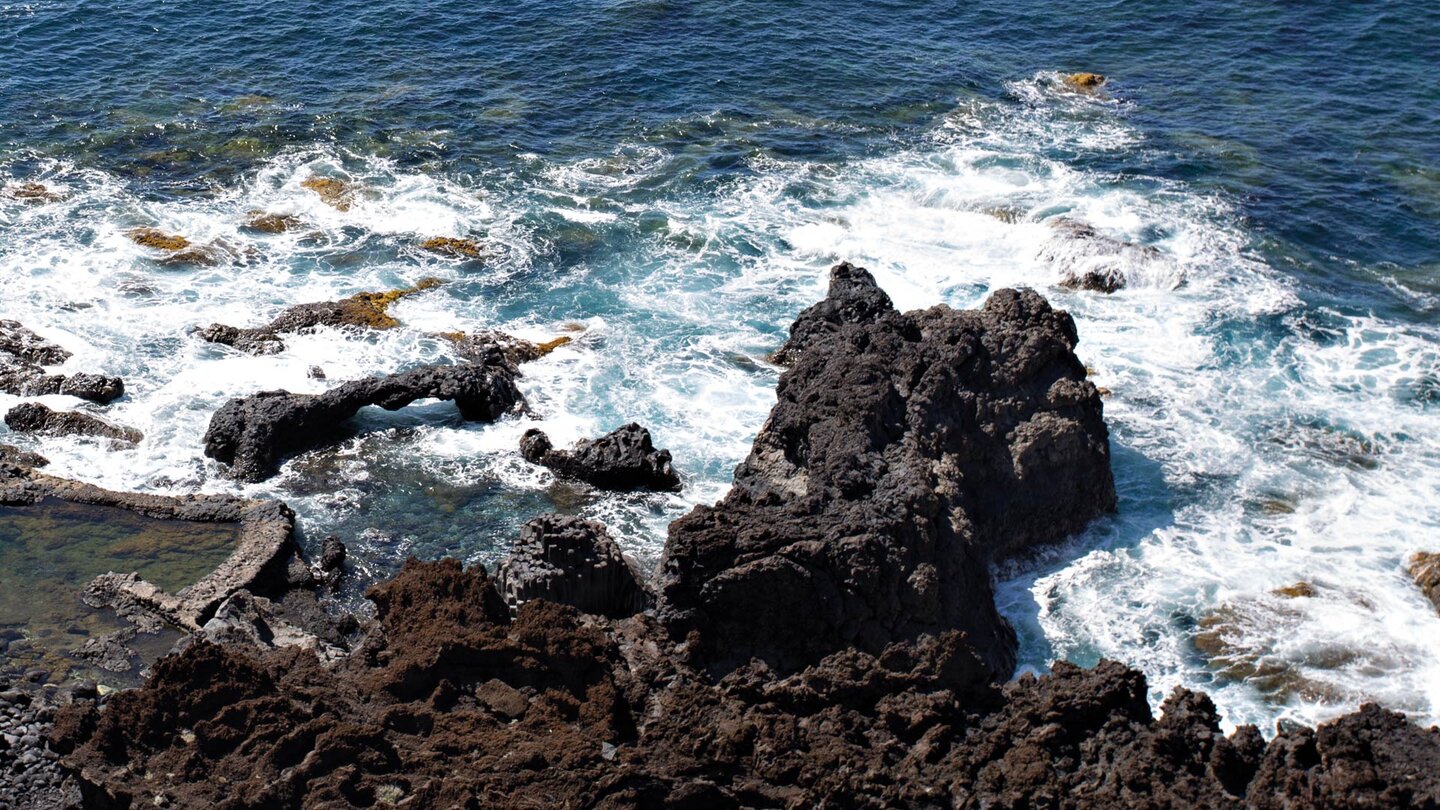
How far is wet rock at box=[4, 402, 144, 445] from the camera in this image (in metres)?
31.5

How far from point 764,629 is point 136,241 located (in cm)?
2678

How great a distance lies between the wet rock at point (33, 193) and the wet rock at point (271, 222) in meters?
6.42

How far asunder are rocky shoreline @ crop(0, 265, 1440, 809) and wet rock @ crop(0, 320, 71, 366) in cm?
1232

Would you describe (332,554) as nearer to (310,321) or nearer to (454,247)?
(310,321)

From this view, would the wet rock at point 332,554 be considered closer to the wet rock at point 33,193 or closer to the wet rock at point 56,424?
the wet rock at point 56,424

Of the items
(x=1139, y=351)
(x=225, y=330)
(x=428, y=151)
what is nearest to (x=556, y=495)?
(x=225, y=330)

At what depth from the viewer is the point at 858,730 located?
19.4 metres

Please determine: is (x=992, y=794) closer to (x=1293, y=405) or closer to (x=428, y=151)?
(x=1293, y=405)

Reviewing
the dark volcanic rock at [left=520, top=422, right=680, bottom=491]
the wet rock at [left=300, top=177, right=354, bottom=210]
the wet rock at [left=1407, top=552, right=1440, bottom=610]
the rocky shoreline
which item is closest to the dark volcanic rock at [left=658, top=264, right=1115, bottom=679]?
the rocky shoreline

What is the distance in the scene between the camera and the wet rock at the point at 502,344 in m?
35.1

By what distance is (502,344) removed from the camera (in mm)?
35500

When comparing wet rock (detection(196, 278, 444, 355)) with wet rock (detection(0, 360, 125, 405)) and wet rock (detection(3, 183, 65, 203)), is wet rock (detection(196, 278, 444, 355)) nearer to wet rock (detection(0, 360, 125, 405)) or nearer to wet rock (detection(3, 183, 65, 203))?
wet rock (detection(0, 360, 125, 405))

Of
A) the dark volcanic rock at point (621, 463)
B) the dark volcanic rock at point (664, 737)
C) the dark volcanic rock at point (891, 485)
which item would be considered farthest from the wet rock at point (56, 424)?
the dark volcanic rock at point (891, 485)

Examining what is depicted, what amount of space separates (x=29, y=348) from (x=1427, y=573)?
3288cm
